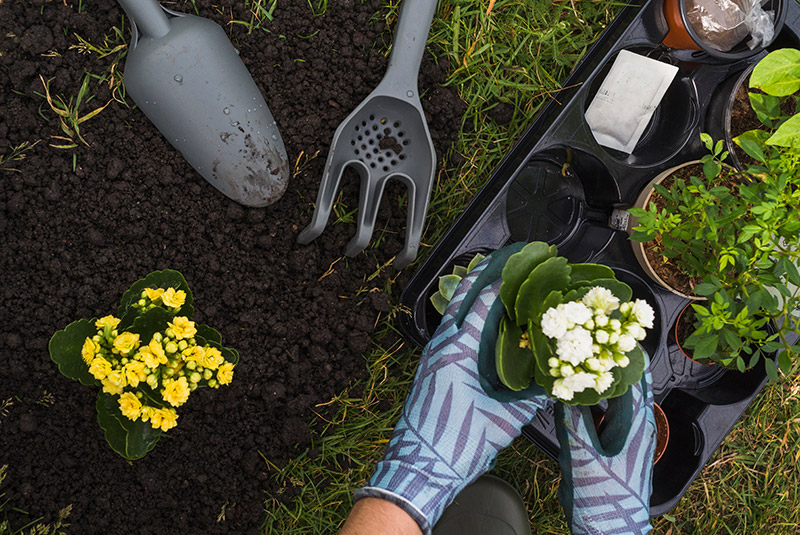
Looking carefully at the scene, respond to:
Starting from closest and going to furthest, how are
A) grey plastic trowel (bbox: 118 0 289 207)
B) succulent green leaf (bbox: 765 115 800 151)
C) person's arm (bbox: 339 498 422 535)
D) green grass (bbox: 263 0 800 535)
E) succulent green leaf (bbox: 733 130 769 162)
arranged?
succulent green leaf (bbox: 765 115 800 151) < succulent green leaf (bbox: 733 130 769 162) < person's arm (bbox: 339 498 422 535) < grey plastic trowel (bbox: 118 0 289 207) < green grass (bbox: 263 0 800 535)

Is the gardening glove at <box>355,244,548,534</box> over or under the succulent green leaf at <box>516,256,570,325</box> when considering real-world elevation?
under

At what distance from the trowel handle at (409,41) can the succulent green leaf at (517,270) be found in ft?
1.66

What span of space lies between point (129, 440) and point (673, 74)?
1.22 meters

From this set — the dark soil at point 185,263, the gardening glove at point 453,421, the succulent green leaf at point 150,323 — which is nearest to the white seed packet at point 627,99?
the dark soil at point 185,263

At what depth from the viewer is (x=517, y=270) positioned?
32.2 inches

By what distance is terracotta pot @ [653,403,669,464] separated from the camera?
44.2 inches

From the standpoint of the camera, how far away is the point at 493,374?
3.01ft

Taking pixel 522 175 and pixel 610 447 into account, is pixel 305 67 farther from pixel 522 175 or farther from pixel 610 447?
pixel 610 447

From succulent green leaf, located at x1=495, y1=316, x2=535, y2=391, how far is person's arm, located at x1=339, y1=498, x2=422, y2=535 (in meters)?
0.32

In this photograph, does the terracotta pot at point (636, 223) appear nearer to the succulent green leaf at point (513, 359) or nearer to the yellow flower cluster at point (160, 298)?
the succulent green leaf at point (513, 359)

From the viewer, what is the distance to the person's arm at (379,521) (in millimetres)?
917

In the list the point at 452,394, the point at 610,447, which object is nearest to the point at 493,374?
the point at 452,394

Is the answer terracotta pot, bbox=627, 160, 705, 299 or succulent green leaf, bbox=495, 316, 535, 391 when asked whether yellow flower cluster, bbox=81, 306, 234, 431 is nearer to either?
succulent green leaf, bbox=495, 316, 535, 391

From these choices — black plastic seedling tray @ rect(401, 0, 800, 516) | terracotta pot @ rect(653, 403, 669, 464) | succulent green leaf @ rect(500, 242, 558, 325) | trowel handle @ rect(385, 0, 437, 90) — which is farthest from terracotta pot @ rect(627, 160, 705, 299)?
trowel handle @ rect(385, 0, 437, 90)
